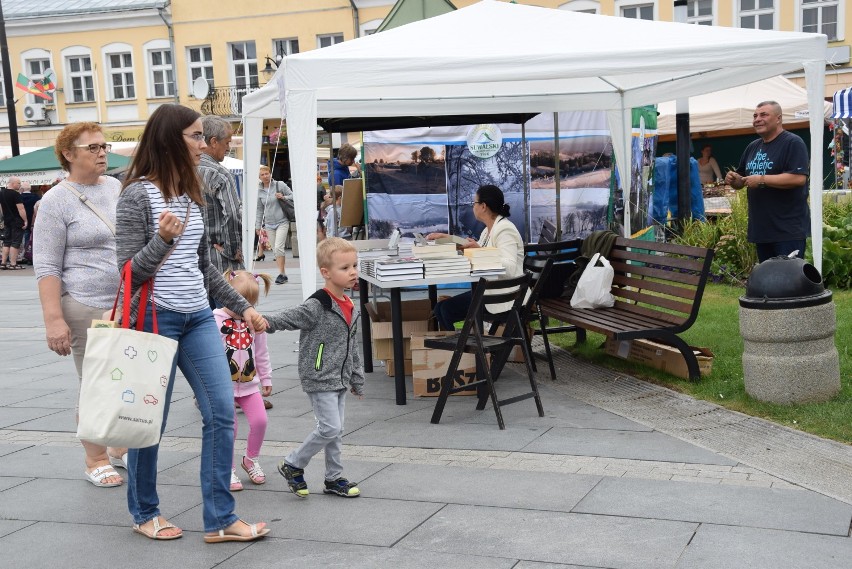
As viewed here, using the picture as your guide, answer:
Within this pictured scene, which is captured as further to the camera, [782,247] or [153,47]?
[153,47]

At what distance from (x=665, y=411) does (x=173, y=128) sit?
3761mm

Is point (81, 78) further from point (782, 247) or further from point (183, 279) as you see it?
point (183, 279)

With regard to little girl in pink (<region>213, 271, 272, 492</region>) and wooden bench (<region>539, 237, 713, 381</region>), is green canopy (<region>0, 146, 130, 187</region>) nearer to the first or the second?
wooden bench (<region>539, 237, 713, 381</region>)

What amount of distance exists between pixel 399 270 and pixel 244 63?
2868 cm

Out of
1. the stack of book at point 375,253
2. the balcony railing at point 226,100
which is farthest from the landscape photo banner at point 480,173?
the balcony railing at point 226,100

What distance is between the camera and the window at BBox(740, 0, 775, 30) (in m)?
28.0

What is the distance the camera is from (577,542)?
411 cm

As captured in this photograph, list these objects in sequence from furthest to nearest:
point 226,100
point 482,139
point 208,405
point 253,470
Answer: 1. point 226,100
2. point 482,139
3. point 253,470
4. point 208,405

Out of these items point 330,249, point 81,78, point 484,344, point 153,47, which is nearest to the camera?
point 330,249

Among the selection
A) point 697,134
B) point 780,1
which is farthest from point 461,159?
point 780,1

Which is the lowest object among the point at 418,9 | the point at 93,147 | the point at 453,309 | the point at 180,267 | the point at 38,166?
the point at 453,309

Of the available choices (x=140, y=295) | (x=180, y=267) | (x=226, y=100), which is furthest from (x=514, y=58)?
(x=226, y=100)

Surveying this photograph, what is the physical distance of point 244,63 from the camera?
33906mm

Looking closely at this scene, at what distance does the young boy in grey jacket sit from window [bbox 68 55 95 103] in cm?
3377
